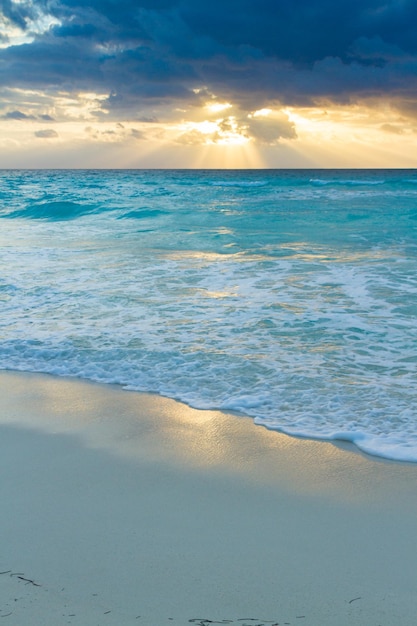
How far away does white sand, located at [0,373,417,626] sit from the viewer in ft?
7.87

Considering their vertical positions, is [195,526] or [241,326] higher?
[241,326]

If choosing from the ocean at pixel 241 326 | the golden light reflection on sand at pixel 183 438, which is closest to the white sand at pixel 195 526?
the golden light reflection on sand at pixel 183 438

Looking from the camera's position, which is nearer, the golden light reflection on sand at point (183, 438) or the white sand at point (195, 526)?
the white sand at point (195, 526)

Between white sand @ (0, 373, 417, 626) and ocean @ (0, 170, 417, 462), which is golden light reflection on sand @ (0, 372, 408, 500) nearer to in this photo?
white sand @ (0, 373, 417, 626)

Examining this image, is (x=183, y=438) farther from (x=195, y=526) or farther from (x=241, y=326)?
(x=241, y=326)

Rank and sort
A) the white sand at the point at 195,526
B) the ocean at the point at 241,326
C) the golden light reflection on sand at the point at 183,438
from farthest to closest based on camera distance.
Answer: the ocean at the point at 241,326, the golden light reflection on sand at the point at 183,438, the white sand at the point at 195,526

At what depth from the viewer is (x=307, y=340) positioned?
632 cm

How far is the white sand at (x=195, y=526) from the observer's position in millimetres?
2398

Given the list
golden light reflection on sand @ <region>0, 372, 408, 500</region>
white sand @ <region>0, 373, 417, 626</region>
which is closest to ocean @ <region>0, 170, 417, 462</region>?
golden light reflection on sand @ <region>0, 372, 408, 500</region>

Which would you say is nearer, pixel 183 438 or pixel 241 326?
pixel 183 438

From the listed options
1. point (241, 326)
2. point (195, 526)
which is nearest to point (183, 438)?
point (195, 526)

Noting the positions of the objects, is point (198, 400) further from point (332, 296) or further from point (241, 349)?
point (332, 296)

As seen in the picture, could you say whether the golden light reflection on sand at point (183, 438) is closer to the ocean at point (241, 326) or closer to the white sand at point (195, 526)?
the white sand at point (195, 526)

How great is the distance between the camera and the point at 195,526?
3.00 m
